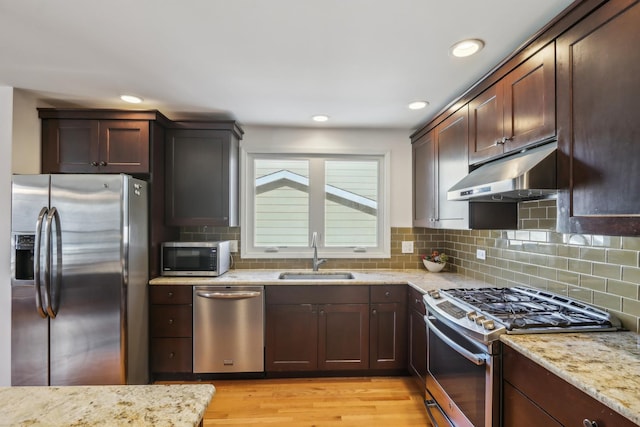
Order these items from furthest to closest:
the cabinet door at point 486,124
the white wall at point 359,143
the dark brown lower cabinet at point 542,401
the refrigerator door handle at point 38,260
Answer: the white wall at point 359,143 < the refrigerator door handle at point 38,260 < the cabinet door at point 486,124 < the dark brown lower cabinet at point 542,401

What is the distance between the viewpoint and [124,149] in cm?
256

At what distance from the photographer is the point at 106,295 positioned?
2.21m

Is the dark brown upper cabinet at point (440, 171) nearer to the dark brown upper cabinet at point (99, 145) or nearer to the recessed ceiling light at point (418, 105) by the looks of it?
the recessed ceiling light at point (418, 105)

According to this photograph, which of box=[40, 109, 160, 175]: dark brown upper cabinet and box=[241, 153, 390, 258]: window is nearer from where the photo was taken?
box=[40, 109, 160, 175]: dark brown upper cabinet

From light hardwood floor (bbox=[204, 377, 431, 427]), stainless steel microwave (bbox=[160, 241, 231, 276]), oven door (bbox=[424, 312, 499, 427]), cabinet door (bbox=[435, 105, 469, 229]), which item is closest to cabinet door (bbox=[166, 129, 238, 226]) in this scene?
stainless steel microwave (bbox=[160, 241, 231, 276])

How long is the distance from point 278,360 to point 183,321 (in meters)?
0.88

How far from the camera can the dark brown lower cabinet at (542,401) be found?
0.94 metres

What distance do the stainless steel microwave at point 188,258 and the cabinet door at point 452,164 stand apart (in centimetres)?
201

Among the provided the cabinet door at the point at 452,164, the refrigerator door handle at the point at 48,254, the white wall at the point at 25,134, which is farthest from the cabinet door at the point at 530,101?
the white wall at the point at 25,134

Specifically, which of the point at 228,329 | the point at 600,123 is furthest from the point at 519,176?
the point at 228,329

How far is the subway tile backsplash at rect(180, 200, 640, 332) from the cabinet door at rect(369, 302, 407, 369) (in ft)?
2.11

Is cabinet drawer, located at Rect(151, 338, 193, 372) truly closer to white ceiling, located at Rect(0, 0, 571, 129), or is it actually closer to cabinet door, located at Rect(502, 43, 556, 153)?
white ceiling, located at Rect(0, 0, 571, 129)

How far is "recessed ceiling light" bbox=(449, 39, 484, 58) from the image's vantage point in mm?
1638

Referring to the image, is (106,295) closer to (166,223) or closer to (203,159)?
(166,223)
